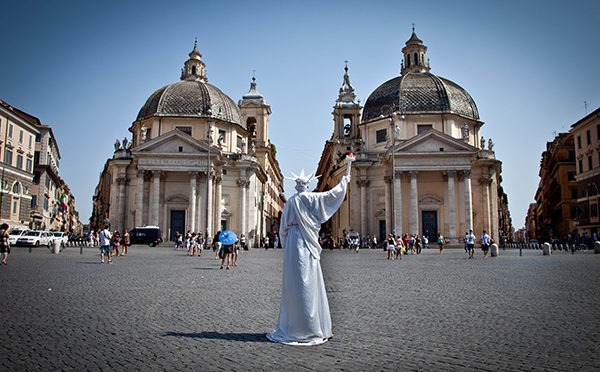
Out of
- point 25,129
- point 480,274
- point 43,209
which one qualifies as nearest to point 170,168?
point 25,129

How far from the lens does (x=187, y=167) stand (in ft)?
148

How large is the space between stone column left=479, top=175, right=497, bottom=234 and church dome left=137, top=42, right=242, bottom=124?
1057 inches

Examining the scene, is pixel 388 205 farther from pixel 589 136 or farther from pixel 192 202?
pixel 589 136

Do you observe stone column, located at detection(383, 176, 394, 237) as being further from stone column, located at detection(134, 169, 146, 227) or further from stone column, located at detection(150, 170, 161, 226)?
stone column, located at detection(134, 169, 146, 227)

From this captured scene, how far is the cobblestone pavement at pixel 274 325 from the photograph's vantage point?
17.6ft

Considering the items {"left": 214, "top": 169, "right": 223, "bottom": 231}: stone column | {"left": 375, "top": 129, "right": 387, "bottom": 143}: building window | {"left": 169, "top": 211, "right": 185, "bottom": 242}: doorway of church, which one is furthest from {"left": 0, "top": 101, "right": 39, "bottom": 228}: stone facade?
{"left": 375, "top": 129, "right": 387, "bottom": 143}: building window

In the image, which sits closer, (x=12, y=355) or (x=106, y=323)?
(x=12, y=355)

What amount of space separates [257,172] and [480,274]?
39.0 m

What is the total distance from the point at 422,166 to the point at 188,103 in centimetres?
2461

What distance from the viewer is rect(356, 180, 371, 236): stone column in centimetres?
4788

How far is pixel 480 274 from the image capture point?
15.9 metres

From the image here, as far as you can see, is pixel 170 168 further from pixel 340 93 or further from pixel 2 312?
pixel 2 312

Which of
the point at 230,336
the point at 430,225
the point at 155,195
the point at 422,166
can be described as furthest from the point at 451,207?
the point at 230,336

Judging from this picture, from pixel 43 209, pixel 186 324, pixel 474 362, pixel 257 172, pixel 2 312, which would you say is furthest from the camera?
pixel 43 209
